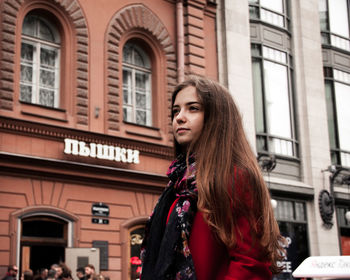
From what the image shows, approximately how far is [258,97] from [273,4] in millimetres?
3694

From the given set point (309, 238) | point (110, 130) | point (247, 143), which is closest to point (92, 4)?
point (110, 130)

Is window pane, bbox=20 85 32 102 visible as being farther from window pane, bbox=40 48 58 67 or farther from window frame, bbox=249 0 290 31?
window frame, bbox=249 0 290 31

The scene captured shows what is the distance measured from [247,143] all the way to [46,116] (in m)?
12.4

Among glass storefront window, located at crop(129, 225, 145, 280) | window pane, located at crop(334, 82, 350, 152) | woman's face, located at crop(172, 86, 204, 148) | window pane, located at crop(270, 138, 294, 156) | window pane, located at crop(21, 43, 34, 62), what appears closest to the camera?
woman's face, located at crop(172, 86, 204, 148)

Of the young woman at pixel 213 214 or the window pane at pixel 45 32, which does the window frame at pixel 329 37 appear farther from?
the young woman at pixel 213 214

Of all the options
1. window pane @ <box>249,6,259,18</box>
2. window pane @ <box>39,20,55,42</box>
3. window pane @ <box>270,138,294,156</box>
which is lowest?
window pane @ <box>270,138,294,156</box>

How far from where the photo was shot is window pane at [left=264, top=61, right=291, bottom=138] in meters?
21.3

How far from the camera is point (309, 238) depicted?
21.2m

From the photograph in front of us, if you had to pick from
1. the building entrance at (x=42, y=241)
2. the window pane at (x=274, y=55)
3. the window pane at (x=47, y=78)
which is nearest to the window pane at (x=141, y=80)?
the window pane at (x=47, y=78)

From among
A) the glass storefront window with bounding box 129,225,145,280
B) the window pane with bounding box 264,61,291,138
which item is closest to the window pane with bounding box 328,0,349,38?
the window pane with bounding box 264,61,291,138

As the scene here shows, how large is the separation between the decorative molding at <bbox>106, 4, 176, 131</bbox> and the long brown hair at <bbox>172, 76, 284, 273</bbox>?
13.3 metres

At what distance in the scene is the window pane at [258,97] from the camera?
20.8 m

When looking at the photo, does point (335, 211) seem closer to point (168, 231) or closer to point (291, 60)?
point (291, 60)

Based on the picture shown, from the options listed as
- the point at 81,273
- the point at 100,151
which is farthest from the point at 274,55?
the point at 81,273
